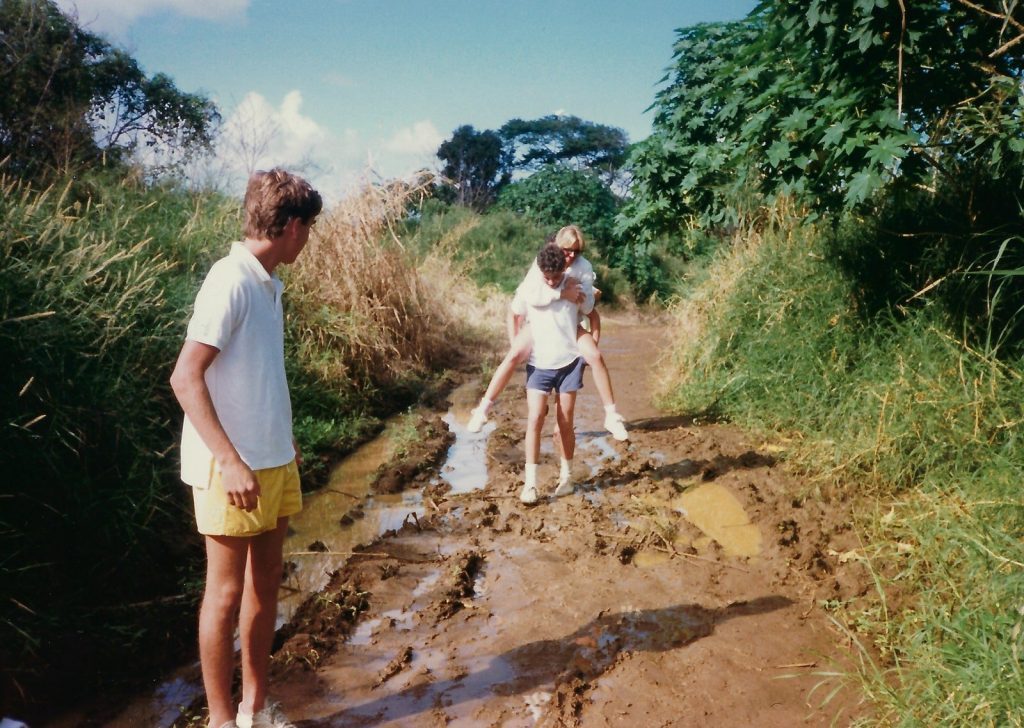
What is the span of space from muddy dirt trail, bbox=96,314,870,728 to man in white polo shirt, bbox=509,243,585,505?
1.78 feet

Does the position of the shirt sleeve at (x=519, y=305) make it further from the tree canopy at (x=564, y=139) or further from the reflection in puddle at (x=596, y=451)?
the tree canopy at (x=564, y=139)

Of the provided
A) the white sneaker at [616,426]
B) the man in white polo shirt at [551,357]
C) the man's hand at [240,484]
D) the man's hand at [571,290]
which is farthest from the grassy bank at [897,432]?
the man's hand at [240,484]

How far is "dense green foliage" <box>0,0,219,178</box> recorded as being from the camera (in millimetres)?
8719

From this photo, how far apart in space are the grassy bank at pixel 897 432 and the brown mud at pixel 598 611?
0.27 metres

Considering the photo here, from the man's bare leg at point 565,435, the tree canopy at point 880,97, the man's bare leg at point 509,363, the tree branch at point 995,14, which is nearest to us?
the tree branch at point 995,14

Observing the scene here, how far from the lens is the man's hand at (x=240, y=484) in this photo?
216 cm

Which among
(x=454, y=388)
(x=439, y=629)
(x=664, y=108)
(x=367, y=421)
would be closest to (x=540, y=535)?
(x=439, y=629)

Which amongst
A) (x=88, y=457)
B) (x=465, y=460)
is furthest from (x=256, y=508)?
(x=465, y=460)

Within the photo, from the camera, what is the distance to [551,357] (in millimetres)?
5004

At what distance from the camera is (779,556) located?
4.10m

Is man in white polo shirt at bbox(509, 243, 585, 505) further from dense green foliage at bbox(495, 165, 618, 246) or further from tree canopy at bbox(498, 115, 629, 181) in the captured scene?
tree canopy at bbox(498, 115, 629, 181)

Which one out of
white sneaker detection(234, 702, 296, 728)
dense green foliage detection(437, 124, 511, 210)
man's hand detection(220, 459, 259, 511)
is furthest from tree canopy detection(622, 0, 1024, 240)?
dense green foliage detection(437, 124, 511, 210)

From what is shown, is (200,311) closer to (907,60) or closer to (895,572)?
(895,572)

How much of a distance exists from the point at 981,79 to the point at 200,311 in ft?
14.6
